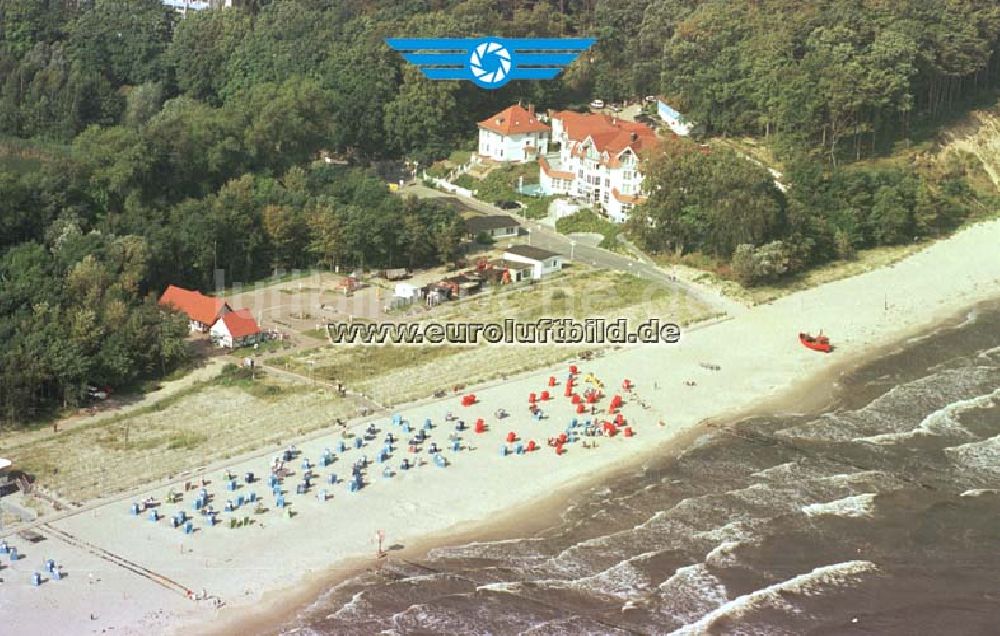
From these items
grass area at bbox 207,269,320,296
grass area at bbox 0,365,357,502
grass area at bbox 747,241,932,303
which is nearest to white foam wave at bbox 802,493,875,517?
grass area at bbox 0,365,357,502

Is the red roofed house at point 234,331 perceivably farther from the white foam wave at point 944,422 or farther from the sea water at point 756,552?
the white foam wave at point 944,422

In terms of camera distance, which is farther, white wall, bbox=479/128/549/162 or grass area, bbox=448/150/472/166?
grass area, bbox=448/150/472/166

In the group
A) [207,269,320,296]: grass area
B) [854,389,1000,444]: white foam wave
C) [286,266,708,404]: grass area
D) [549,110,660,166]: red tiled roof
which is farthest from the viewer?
[549,110,660,166]: red tiled roof

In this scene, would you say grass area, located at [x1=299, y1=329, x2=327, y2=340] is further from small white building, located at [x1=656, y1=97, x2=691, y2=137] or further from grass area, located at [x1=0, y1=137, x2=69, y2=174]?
small white building, located at [x1=656, y1=97, x2=691, y2=137]

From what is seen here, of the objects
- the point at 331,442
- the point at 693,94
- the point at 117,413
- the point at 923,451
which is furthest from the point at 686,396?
the point at 693,94

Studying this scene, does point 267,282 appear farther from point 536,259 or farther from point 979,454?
point 979,454

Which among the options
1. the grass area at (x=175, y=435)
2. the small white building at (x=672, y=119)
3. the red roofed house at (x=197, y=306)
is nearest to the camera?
the grass area at (x=175, y=435)

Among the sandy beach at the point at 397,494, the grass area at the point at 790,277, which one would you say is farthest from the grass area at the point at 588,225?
the sandy beach at the point at 397,494
